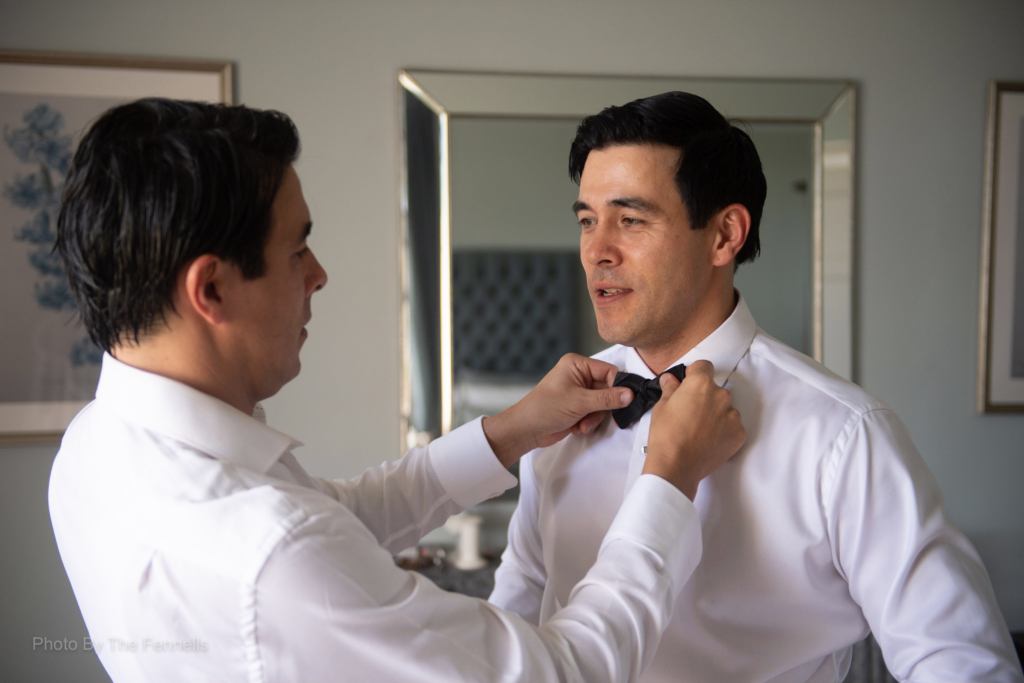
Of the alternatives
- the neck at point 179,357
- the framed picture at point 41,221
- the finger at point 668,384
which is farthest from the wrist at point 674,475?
the framed picture at point 41,221

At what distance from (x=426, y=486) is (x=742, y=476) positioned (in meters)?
0.59

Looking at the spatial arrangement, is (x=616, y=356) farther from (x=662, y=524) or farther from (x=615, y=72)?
(x=615, y=72)

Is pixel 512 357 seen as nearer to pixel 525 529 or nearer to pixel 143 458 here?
pixel 525 529

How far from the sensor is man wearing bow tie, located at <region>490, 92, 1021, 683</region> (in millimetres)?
1017

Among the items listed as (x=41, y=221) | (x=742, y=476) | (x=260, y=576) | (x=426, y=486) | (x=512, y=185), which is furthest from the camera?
(x=512, y=185)

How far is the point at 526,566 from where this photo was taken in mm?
1554

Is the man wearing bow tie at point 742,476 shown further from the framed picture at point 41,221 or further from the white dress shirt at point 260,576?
the framed picture at point 41,221

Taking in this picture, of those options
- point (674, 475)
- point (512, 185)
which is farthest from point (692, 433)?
point (512, 185)

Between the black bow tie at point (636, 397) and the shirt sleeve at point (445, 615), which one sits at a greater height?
the black bow tie at point (636, 397)

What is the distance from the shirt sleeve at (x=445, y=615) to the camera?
2.31ft

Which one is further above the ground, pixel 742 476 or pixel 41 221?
pixel 41 221

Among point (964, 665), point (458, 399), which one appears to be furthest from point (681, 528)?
point (458, 399)

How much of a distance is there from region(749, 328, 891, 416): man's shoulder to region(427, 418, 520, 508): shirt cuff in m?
0.52

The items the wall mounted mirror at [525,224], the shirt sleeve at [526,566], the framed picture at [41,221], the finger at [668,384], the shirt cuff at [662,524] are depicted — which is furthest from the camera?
the wall mounted mirror at [525,224]
